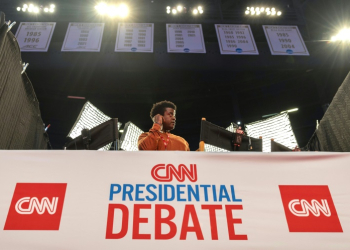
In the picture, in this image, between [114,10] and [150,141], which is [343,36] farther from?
[150,141]

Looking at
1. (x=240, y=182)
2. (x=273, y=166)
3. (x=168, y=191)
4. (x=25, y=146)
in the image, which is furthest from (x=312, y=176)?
(x=25, y=146)

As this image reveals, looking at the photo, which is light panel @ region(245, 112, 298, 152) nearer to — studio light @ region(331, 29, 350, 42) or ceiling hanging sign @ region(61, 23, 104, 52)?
studio light @ region(331, 29, 350, 42)

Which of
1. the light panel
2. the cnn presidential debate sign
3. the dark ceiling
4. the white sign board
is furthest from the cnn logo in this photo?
the dark ceiling

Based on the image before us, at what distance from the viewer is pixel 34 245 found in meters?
1.30

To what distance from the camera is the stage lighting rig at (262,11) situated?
24.7ft

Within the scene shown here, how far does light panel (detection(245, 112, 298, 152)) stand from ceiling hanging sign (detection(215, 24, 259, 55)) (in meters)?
1.48

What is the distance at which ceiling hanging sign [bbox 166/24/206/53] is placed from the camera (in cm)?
575

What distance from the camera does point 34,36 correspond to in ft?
19.1

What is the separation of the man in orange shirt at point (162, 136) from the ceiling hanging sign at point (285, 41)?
3637 mm

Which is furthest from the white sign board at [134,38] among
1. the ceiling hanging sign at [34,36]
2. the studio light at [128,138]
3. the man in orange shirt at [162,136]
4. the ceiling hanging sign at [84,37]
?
the man in orange shirt at [162,136]

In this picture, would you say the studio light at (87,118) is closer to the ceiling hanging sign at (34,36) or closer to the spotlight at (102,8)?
the ceiling hanging sign at (34,36)

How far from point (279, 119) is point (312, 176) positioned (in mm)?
3719

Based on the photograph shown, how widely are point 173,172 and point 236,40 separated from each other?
5.02 metres

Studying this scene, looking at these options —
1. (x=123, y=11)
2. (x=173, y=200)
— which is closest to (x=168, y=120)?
(x=173, y=200)
